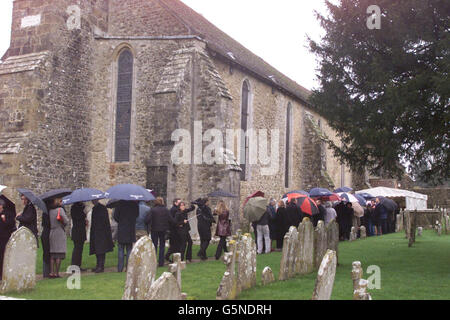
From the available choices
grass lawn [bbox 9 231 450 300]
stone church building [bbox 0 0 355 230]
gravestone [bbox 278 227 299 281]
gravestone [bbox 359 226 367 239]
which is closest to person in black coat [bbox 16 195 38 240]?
grass lawn [bbox 9 231 450 300]

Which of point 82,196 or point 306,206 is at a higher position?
point 82,196

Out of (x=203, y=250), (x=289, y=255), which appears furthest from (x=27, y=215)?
(x=289, y=255)

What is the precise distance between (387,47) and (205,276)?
22.8 ft

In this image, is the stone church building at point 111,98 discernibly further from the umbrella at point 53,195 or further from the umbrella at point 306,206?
the umbrella at point 53,195

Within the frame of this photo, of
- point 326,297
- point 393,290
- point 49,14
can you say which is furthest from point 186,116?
point 326,297

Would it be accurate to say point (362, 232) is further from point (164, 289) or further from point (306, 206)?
→ point (164, 289)

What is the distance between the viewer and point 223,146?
17344 millimetres

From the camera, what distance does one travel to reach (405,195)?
2466 cm

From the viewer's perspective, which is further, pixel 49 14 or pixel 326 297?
pixel 49 14

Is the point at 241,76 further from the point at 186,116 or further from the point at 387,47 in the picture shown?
the point at 387,47

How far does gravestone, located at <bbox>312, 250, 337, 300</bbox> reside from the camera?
5105mm

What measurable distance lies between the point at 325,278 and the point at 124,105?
1486 cm

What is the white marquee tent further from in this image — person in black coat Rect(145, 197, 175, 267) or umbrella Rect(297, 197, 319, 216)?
person in black coat Rect(145, 197, 175, 267)

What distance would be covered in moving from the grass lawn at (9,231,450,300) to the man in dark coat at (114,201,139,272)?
73 cm
